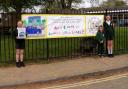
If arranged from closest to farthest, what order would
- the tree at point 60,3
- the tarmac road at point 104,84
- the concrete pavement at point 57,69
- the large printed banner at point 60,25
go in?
the tarmac road at point 104,84 < the concrete pavement at point 57,69 < the large printed banner at point 60,25 < the tree at point 60,3

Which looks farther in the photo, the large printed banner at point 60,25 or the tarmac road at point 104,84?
the large printed banner at point 60,25

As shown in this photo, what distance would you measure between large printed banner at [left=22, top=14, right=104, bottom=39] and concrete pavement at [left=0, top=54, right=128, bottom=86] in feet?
3.46

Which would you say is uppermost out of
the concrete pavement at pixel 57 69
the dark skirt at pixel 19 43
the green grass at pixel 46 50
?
the dark skirt at pixel 19 43

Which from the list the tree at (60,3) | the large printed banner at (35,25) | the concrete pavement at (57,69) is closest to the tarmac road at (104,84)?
the concrete pavement at (57,69)

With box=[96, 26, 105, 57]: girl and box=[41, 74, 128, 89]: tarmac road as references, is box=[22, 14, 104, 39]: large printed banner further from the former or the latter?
box=[41, 74, 128, 89]: tarmac road

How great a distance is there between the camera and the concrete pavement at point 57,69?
11.8m

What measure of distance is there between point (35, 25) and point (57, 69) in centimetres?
192

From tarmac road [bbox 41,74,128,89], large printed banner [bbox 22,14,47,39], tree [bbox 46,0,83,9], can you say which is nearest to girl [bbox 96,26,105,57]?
large printed banner [bbox 22,14,47,39]

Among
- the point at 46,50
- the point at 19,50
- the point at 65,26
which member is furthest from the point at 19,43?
the point at 46,50

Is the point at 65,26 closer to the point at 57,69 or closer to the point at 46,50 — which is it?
the point at 46,50

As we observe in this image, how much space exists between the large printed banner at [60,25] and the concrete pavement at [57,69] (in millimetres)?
1054

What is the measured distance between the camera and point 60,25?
1493 cm

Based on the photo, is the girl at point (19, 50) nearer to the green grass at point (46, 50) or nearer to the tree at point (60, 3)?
the green grass at point (46, 50)

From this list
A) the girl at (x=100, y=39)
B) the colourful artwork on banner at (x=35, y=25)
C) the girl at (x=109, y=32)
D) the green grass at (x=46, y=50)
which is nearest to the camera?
the colourful artwork on banner at (x=35, y=25)
